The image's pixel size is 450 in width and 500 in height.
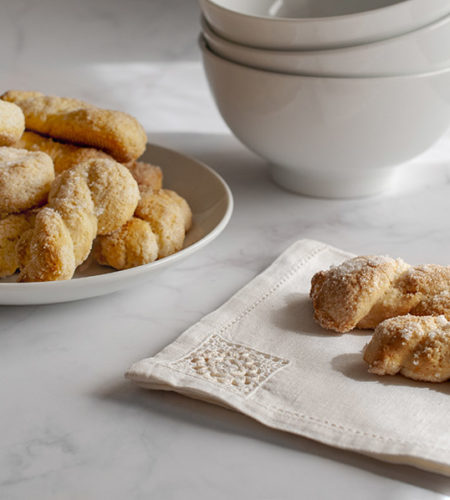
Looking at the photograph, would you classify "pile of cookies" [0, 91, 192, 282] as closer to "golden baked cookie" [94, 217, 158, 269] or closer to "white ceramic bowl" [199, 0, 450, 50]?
"golden baked cookie" [94, 217, 158, 269]

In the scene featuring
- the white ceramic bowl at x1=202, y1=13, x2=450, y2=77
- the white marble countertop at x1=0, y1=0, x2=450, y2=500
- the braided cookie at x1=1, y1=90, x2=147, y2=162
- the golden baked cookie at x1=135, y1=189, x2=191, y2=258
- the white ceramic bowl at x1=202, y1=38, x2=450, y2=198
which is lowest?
the white marble countertop at x1=0, y1=0, x2=450, y2=500

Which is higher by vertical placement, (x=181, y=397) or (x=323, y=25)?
(x=323, y=25)

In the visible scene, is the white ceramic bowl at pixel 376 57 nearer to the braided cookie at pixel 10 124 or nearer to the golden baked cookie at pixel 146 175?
the golden baked cookie at pixel 146 175

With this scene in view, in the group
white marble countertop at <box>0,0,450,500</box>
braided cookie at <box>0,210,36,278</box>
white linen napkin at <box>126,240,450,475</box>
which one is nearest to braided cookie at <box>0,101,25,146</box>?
braided cookie at <box>0,210,36,278</box>

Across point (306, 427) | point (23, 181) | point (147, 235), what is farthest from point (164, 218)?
point (306, 427)

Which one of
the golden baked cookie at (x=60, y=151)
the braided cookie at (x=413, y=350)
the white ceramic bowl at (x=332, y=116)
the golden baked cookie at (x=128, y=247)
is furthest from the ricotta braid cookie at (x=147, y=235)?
the braided cookie at (x=413, y=350)

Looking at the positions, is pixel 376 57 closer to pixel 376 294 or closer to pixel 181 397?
pixel 376 294
